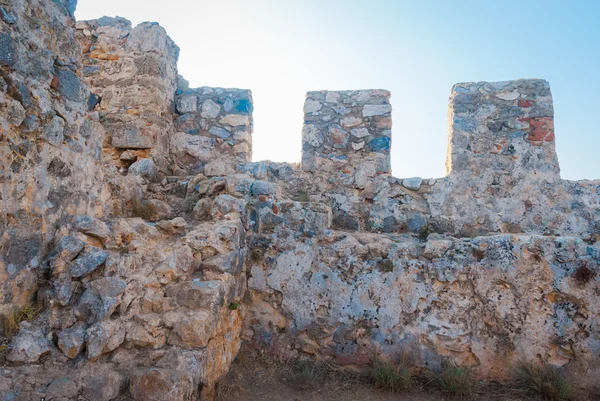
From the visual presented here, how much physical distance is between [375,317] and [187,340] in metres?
1.54

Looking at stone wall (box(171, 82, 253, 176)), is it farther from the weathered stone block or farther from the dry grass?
the weathered stone block

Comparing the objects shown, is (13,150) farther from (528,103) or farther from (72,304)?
(528,103)

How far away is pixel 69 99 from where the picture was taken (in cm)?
279

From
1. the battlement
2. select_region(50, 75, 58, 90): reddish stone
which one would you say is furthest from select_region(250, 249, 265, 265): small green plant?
the battlement

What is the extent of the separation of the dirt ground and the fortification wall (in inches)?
5.2

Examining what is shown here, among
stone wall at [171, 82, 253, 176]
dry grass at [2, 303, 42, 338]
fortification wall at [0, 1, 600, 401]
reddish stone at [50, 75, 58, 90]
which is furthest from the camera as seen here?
stone wall at [171, 82, 253, 176]

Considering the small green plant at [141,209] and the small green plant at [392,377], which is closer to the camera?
the small green plant at [392,377]

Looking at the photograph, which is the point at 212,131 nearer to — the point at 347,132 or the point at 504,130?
the point at 347,132

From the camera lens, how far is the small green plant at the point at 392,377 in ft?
10.2

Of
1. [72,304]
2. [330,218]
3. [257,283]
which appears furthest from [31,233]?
[330,218]

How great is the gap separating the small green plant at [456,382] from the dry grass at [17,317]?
2688 mm

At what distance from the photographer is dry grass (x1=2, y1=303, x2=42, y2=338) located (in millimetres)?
2197

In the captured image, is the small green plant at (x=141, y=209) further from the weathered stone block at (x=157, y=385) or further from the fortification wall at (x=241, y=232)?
the weathered stone block at (x=157, y=385)

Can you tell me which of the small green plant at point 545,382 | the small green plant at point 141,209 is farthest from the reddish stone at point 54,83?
the small green plant at point 545,382
